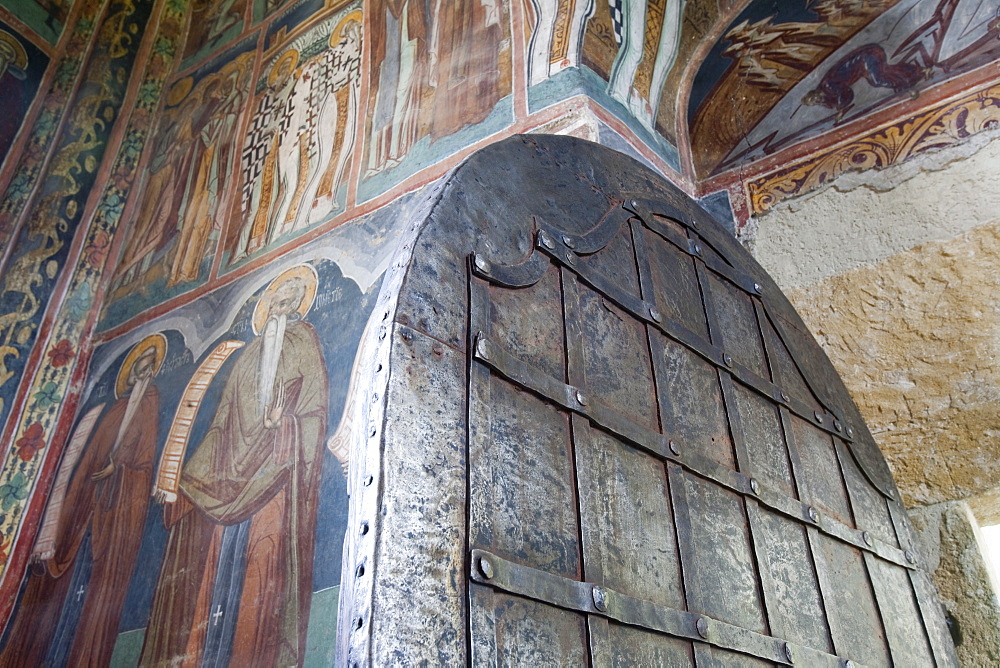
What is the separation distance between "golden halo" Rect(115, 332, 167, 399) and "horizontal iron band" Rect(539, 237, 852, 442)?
112 inches

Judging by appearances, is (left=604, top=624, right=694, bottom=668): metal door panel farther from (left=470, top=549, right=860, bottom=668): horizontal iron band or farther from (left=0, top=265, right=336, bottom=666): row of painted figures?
(left=0, top=265, right=336, bottom=666): row of painted figures

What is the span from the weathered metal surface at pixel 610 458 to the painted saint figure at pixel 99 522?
2.51m

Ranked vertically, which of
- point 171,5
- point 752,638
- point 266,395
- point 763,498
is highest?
point 171,5

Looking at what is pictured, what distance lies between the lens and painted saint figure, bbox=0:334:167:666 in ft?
11.0

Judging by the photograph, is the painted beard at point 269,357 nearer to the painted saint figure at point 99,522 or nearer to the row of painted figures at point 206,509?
the row of painted figures at point 206,509

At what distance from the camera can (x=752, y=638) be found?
5.82 feet

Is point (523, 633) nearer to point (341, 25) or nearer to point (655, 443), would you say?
point (655, 443)

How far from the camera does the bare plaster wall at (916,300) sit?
297 centimetres

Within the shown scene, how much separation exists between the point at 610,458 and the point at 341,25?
11.8 feet

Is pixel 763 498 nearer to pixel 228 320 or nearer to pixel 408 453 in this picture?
pixel 408 453

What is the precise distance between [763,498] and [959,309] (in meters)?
1.67

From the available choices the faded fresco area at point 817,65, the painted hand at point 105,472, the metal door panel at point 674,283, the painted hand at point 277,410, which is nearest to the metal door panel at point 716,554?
the metal door panel at point 674,283

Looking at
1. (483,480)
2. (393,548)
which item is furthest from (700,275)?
(393,548)

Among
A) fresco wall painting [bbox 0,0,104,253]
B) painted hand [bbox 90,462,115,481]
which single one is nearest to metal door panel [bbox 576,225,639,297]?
painted hand [bbox 90,462,115,481]
